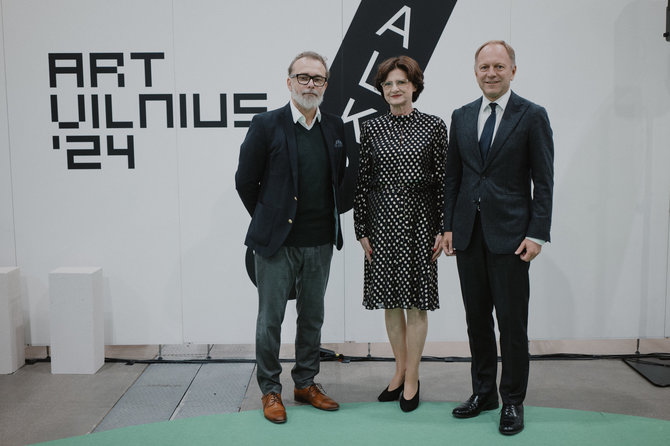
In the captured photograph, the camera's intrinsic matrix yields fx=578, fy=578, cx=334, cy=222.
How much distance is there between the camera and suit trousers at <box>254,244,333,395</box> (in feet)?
9.65

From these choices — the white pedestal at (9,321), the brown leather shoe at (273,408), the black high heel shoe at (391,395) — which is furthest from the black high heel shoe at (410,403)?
the white pedestal at (9,321)

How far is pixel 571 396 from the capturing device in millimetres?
3289

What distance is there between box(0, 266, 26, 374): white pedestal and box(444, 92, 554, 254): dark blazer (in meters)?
2.85

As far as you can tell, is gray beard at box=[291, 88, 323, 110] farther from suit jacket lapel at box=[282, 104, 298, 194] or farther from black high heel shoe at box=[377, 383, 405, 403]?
black high heel shoe at box=[377, 383, 405, 403]

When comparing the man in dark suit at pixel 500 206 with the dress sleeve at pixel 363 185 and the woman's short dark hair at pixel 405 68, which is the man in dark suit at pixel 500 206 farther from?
the dress sleeve at pixel 363 185

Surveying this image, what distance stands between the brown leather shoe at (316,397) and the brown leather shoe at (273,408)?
0.64 feet

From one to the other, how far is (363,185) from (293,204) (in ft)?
1.37

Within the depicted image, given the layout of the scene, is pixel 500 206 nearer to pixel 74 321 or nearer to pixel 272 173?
pixel 272 173

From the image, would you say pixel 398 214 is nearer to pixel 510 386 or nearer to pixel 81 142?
pixel 510 386

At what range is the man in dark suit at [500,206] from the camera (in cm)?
262

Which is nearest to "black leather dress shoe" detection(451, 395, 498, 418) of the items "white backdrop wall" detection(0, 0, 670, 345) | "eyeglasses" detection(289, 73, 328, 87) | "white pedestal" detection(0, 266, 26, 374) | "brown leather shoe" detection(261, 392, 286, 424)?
"brown leather shoe" detection(261, 392, 286, 424)

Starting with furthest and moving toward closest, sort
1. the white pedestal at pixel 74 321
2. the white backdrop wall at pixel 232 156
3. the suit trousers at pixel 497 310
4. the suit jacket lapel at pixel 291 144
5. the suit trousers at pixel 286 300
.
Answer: the white backdrop wall at pixel 232 156, the white pedestal at pixel 74 321, the suit trousers at pixel 286 300, the suit jacket lapel at pixel 291 144, the suit trousers at pixel 497 310

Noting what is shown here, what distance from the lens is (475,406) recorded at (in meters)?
2.94

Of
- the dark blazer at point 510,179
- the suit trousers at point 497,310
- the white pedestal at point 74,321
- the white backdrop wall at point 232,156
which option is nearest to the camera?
the dark blazer at point 510,179
